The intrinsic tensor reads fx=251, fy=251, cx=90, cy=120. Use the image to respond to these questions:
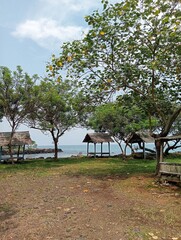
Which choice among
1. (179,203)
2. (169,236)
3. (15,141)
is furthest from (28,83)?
(169,236)

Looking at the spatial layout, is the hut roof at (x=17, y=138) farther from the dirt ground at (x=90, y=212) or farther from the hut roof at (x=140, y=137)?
the dirt ground at (x=90, y=212)

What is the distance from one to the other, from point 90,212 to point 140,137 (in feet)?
69.5

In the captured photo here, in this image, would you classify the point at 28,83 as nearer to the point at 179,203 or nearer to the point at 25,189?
the point at 25,189

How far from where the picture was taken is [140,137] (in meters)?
26.5

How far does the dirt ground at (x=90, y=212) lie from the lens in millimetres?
4637

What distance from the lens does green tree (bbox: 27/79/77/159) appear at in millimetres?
20181

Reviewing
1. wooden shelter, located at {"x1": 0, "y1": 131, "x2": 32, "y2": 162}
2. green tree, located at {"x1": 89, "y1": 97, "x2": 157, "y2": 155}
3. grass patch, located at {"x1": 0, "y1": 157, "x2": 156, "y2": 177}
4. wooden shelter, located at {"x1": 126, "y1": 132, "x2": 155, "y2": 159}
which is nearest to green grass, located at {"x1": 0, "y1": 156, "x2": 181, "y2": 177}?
grass patch, located at {"x1": 0, "y1": 157, "x2": 156, "y2": 177}

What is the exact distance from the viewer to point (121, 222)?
17.2ft

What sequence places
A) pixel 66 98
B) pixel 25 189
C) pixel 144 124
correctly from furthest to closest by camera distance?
pixel 144 124
pixel 66 98
pixel 25 189

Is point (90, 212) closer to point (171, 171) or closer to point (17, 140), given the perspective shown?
point (171, 171)

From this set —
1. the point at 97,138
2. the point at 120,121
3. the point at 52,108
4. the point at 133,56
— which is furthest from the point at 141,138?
the point at 133,56

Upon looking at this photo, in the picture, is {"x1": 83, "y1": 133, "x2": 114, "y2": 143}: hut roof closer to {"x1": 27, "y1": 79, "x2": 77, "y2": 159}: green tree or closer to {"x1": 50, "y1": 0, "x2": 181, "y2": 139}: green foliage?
{"x1": 27, "y1": 79, "x2": 77, "y2": 159}: green tree

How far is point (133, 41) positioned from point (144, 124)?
50.2 ft

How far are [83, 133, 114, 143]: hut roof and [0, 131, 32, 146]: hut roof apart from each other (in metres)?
A: 8.03
